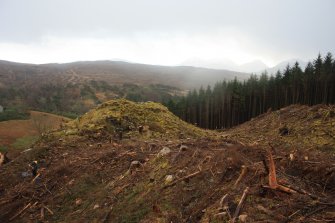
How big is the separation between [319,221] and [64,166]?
763cm

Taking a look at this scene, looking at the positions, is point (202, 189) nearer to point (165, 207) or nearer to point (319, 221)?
point (165, 207)

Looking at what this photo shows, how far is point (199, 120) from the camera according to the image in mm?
54375

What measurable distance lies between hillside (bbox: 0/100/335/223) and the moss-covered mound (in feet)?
9.12

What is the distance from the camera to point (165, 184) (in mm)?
6703

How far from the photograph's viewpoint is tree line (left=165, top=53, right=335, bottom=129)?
131 ft

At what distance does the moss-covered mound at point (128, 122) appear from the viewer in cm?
1477

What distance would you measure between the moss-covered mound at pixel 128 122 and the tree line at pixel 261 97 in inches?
1125

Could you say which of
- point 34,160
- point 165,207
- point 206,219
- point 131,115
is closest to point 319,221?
point 206,219

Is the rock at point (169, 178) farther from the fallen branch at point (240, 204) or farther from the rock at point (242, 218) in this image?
the rock at point (242, 218)

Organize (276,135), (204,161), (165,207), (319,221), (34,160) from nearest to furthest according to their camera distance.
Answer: (319,221) → (165,207) → (204,161) → (34,160) → (276,135)

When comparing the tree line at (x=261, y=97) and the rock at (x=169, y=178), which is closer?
the rock at (x=169, y=178)

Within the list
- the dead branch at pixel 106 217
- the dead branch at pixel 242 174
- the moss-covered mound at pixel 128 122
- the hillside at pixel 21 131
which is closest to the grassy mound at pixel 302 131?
the moss-covered mound at pixel 128 122

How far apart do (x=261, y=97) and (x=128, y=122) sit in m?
35.4

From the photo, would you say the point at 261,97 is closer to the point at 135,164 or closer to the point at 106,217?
the point at 135,164
